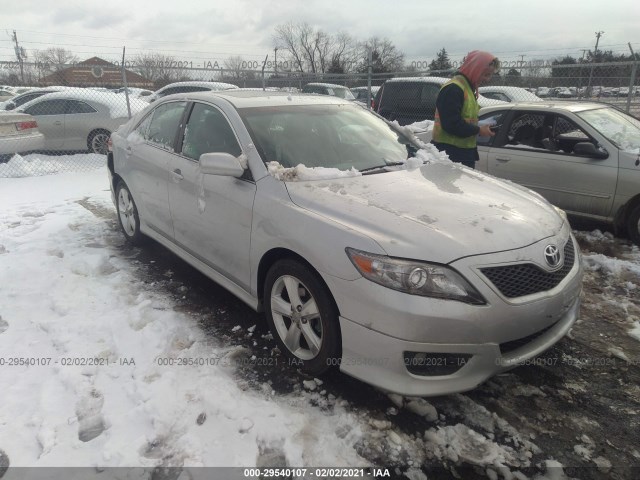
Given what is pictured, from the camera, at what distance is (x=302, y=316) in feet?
8.77

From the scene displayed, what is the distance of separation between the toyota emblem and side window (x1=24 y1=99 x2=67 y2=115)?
10.3 m

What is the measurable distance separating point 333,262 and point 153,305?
6.19ft

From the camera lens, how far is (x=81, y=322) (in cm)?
333

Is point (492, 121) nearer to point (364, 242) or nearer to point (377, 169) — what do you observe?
point (377, 169)

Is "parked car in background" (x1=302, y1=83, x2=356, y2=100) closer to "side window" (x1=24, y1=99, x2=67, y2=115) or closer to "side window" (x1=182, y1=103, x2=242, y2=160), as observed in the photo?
"side window" (x1=24, y1=99, x2=67, y2=115)

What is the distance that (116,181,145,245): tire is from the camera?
4696 mm

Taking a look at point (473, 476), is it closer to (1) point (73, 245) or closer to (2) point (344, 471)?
(2) point (344, 471)

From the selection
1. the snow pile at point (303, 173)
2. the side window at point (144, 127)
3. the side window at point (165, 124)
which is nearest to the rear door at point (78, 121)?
the side window at point (144, 127)

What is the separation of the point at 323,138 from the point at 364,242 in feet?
4.43

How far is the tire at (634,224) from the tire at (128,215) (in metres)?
5.07

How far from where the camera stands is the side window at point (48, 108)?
32.5ft

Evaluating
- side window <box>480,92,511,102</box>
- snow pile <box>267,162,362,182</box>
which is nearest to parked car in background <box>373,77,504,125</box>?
side window <box>480,92,511,102</box>

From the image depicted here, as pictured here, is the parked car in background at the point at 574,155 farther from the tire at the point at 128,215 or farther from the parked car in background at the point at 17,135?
the parked car in background at the point at 17,135

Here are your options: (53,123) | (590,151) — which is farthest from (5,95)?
(590,151)
